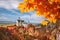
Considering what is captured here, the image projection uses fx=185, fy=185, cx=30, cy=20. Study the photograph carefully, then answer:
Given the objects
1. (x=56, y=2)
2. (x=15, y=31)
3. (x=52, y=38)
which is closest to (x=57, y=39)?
(x=52, y=38)

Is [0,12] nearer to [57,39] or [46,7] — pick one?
[57,39]

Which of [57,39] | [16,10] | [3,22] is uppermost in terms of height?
[16,10]

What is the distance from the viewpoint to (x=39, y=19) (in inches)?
108

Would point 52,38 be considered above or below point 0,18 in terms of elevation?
below

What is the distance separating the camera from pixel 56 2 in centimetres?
165

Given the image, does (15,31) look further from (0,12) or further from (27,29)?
(0,12)

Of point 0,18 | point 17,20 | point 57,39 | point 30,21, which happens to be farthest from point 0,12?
point 57,39

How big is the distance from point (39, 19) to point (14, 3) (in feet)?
1.48

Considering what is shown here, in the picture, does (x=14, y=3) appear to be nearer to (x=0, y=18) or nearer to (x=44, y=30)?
(x=0, y=18)

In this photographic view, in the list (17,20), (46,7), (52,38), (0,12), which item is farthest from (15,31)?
(46,7)

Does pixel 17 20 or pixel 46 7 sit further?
pixel 17 20

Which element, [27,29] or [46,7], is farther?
[27,29]

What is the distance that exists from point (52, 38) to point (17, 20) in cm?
59

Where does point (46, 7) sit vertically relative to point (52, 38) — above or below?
above
